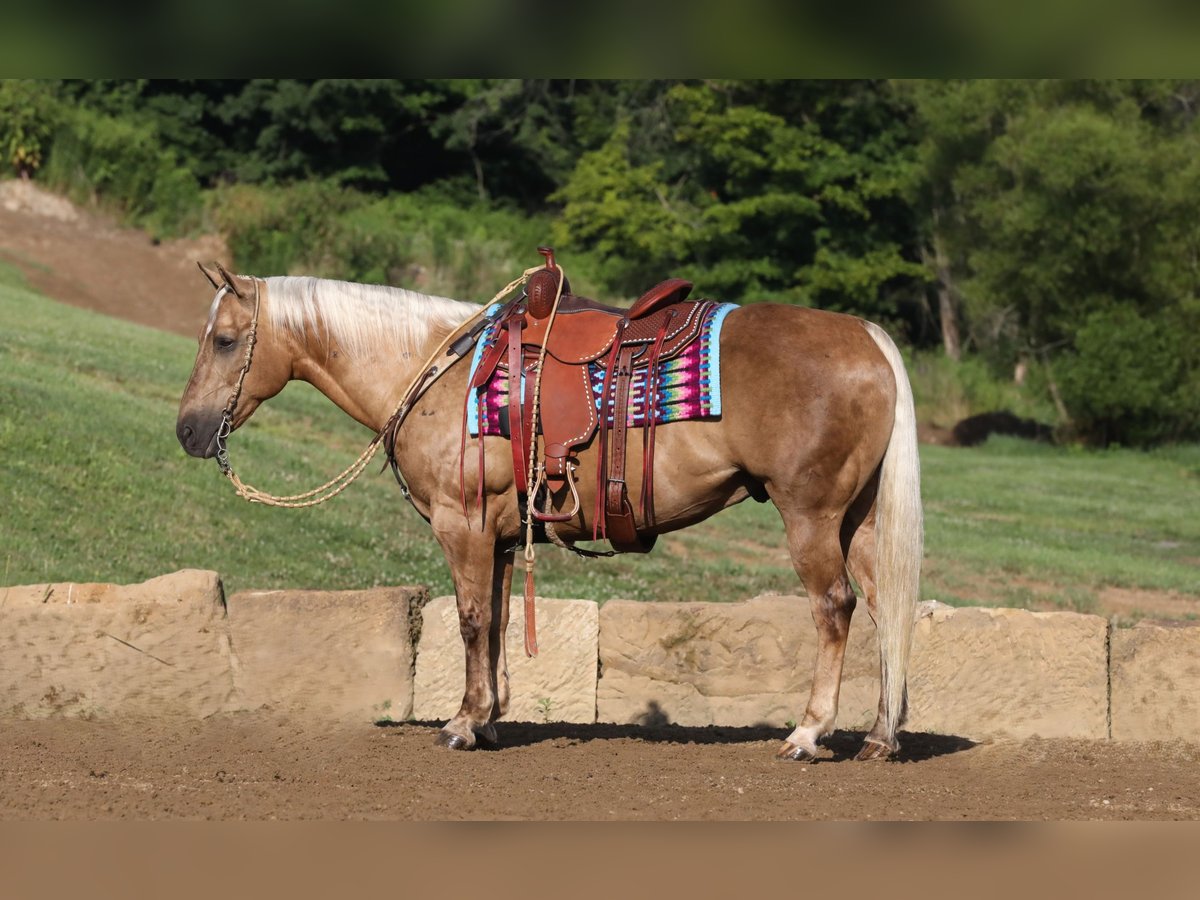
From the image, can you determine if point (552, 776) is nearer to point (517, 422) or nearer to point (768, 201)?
point (517, 422)

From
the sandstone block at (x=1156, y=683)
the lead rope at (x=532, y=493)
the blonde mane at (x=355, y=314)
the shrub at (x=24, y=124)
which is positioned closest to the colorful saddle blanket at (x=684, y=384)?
the lead rope at (x=532, y=493)

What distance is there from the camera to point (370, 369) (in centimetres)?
721

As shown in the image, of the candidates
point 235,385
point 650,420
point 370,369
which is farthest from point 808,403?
point 235,385

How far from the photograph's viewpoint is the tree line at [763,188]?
26.9m

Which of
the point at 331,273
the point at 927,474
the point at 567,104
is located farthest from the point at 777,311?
the point at 567,104

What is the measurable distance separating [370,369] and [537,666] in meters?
1.87

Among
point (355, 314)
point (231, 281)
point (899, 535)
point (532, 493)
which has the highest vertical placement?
point (231, 281)

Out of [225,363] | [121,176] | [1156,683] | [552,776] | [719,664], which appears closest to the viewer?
[552,776]

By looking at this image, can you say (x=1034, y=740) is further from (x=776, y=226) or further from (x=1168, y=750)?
(x=776, y=226)

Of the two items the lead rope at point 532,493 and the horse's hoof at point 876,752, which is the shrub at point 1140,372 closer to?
the horse's hoof at point 876,752

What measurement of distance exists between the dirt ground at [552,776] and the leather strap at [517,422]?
→ 129cm

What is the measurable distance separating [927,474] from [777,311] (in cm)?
1656

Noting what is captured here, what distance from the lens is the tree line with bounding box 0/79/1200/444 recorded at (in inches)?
1059

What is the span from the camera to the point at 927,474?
22.8 meters
